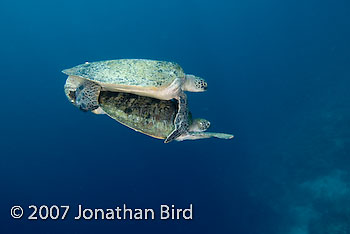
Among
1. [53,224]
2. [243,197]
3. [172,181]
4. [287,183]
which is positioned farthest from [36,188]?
[287,183]

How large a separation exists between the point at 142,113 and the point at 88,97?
634 mm

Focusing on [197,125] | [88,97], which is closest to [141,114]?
[88,97]

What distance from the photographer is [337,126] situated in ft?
51.8

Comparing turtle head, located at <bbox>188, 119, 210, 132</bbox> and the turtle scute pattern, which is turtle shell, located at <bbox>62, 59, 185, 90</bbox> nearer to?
the turtle scute pattern

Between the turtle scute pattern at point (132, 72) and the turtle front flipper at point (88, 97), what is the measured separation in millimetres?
148

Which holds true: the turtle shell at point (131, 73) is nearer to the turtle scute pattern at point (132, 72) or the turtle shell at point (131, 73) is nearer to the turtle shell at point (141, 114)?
the turtle scute pattern at point (132, 72)

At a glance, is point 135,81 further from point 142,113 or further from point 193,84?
point 193,84

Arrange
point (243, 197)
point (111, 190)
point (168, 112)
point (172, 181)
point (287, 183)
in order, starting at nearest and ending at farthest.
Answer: point (168, 112), point (287, 183), point (243, 197), point (172, 181), point (111, 190)

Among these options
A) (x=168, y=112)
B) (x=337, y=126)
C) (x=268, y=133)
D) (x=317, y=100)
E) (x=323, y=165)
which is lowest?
(x=168, y=112)

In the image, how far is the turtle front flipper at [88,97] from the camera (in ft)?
8.96

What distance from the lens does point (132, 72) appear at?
8.77 ft

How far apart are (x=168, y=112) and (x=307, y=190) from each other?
12874mm

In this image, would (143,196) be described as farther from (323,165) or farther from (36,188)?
(323,165)

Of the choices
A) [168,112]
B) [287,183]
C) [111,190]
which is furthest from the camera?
[111,190]
